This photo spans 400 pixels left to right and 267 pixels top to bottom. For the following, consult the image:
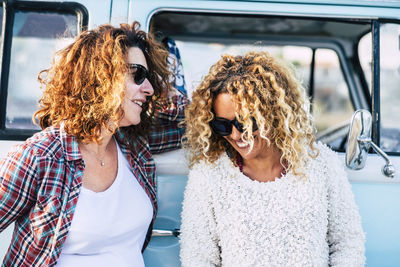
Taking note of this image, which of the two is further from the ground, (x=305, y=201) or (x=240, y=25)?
(x=240, y=25)

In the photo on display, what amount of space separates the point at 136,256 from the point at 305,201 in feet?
2.27

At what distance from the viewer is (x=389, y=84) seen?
7.37 feet

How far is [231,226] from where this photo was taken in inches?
60.9

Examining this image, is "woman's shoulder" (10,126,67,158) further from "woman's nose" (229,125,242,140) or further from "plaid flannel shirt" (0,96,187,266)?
"woman's nose" (229,125,242,140)

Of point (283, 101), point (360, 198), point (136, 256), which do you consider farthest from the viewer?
point (360, 198)

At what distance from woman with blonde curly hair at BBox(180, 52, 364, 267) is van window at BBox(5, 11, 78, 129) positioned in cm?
78

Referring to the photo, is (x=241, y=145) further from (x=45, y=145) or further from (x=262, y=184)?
(x=45, y=145)

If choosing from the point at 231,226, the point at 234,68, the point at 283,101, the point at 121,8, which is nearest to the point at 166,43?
the point at 121,8

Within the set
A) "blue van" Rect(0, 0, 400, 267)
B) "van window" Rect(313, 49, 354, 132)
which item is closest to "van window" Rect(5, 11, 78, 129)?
"blue van" Rect(0, 0, 400, 267)

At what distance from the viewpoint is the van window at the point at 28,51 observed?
190 cm

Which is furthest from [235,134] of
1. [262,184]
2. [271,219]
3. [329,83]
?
[329,83]

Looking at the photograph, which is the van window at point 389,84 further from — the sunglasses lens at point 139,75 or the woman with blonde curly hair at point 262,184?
the sunglasses lens at point 139,75

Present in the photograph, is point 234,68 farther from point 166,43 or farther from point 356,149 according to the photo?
point 166,43

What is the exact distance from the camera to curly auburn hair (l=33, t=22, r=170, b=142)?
1528mm
